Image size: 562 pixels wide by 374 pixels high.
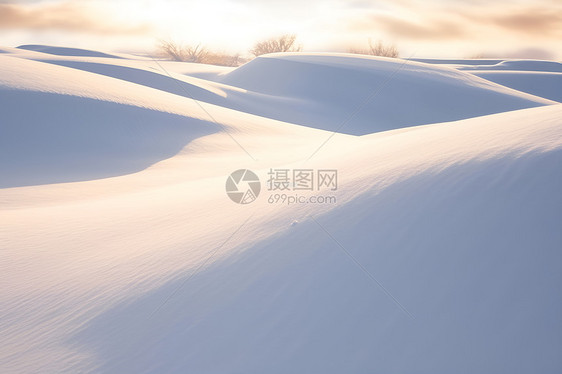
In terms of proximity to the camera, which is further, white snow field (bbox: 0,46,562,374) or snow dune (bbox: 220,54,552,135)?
snow dune (bbox: 220,54,552,135)

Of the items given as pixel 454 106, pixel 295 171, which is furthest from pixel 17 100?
pixel 454 106

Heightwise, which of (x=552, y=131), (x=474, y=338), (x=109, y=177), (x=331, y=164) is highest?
(x=552, y=131)

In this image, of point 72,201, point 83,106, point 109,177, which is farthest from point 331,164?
point 83,106

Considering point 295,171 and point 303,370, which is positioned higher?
point 295,171

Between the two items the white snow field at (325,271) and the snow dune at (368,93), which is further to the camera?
the snow dune at (368,93)

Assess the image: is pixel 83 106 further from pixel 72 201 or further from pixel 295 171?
pixel 295 171

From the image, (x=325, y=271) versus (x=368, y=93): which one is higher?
(x=368, y=93)

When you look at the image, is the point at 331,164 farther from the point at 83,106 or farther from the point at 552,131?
the point at 83,106

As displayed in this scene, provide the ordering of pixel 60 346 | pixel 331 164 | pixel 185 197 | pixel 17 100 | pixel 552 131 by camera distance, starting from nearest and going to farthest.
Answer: pixel 60 346, pixel 552 131, pixel 331 164, pixel 185 197, pixel 17 100

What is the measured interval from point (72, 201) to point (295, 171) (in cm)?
244

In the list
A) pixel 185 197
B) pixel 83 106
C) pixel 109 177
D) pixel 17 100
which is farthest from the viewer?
pixel 83 106

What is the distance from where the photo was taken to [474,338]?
1611mm

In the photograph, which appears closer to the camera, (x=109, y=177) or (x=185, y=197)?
(x=185, y=197)

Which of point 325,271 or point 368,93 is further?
point 368,93
